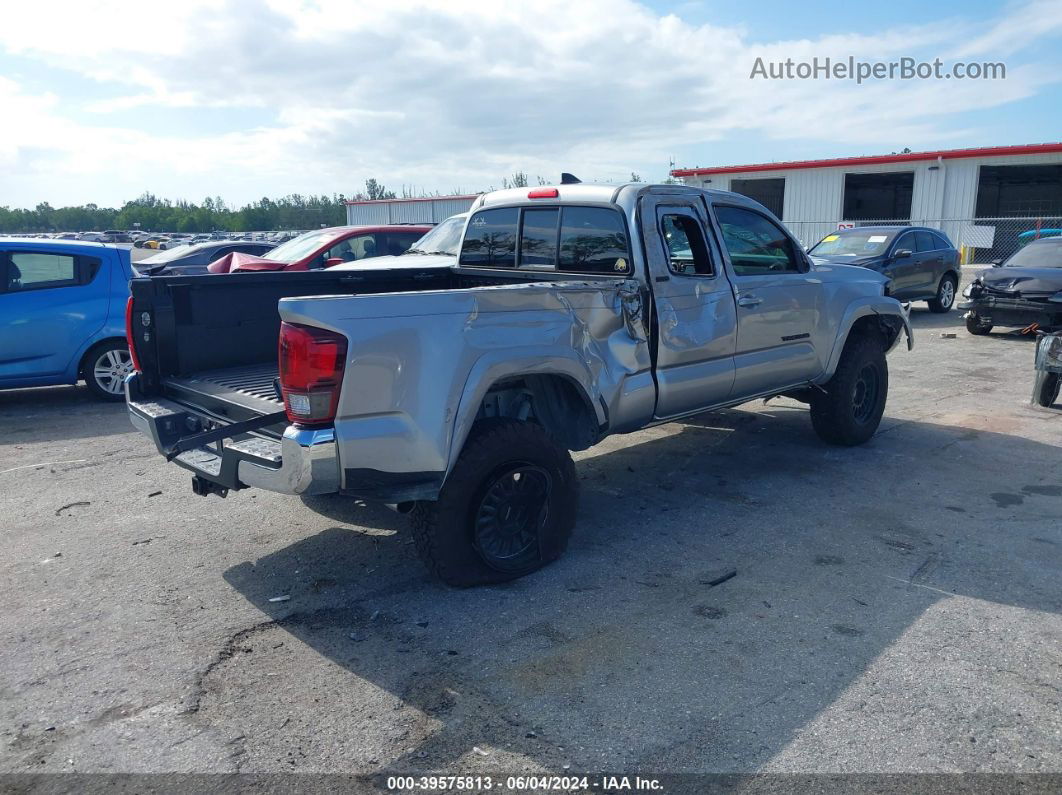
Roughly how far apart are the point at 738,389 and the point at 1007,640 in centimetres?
248

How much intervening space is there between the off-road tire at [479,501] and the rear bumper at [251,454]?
58cm

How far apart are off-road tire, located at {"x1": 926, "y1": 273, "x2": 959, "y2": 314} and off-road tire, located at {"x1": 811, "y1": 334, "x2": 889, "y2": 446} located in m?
10.5

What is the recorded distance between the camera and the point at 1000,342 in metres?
12.9

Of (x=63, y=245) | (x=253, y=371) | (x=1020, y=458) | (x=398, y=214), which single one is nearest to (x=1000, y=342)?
(x=1020, y=458)

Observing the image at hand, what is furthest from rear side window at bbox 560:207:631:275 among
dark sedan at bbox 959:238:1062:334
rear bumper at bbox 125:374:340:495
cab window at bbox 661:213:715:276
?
dark sedan at bbox 959:238:1062:334

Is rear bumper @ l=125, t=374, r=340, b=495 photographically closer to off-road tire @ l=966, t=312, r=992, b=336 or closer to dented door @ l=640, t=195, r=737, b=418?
dented door @ l=640, t=195, r=737, b=418

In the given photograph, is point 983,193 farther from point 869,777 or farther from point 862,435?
point 869,777

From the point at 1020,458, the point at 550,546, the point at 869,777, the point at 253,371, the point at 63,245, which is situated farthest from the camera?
the point at 63,245

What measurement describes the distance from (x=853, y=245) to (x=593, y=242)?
35.9 ft

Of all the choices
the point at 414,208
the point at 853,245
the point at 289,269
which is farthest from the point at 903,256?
the point at 414,208

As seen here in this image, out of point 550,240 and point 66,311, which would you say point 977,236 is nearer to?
point 550,240

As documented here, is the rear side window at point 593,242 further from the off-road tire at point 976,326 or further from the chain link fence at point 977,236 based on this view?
the chain link fence at point 977,236

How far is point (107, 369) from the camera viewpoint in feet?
29.0

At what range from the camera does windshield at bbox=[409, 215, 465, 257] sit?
355 inches
